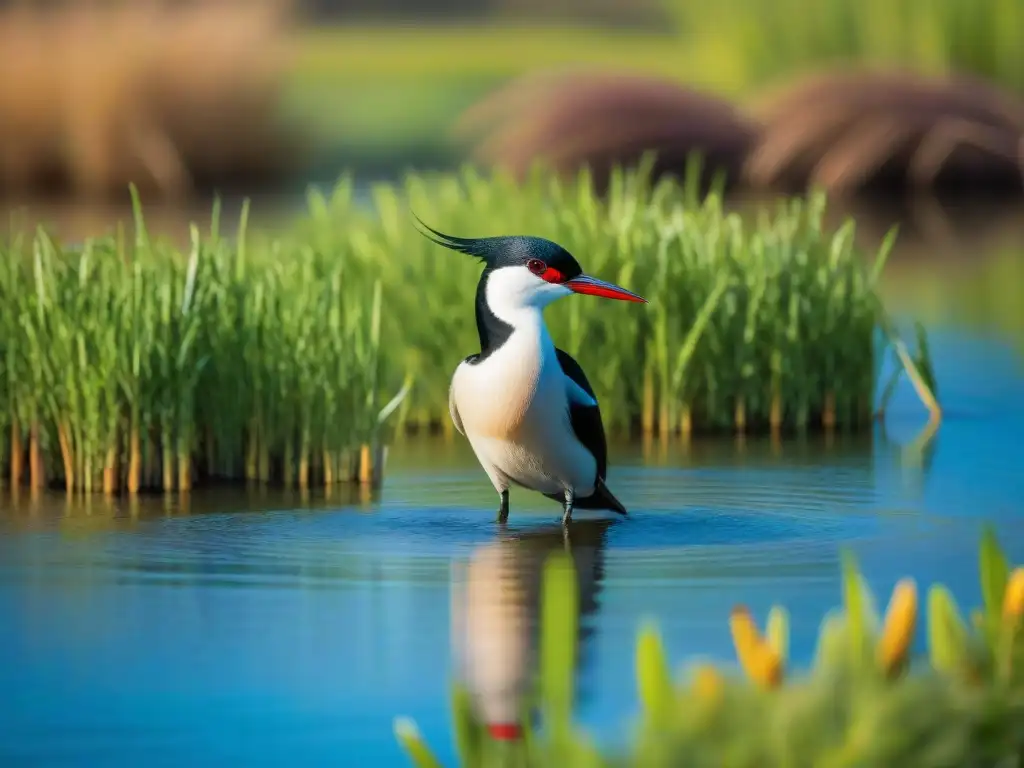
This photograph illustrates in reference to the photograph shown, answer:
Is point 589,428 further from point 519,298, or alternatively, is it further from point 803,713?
Result: point 803,713

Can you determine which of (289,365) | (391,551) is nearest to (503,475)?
(391,551)

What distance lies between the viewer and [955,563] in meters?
7.18

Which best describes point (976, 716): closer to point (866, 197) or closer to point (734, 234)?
point (734, 234)

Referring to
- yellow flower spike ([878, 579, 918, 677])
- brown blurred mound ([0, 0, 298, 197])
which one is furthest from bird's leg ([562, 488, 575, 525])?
brown blurred mound ([0, 0, 298, 197])

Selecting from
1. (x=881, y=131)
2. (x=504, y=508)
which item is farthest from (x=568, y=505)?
(x=881, y=131)

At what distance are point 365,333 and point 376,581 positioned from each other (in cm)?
219

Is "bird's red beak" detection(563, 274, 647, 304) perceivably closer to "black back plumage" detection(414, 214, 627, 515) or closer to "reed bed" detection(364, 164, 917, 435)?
"black back plumage" detection(414, 214, 627, 515)

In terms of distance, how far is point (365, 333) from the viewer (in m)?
8.94

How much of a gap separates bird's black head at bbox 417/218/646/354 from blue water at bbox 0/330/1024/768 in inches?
29.2

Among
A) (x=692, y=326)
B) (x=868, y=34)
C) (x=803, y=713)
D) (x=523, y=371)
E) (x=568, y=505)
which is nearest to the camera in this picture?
(x=803, y=713)

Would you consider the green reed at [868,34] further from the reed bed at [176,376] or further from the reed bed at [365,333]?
the reed bed at [176,376]

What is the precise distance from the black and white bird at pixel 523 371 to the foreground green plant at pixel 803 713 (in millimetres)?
3520

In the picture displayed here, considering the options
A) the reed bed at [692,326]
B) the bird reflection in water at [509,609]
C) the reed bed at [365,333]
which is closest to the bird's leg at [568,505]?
the bird reflection in water at [509,609]

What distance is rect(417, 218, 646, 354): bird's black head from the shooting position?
746 centimetres
